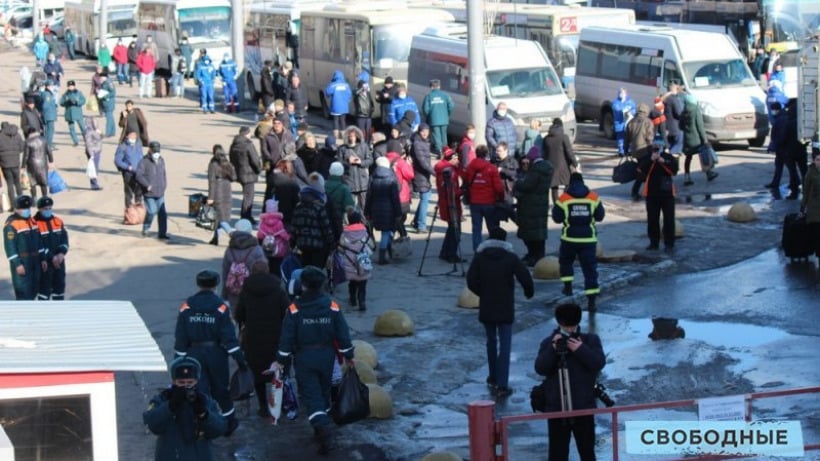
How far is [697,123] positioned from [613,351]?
10.7 meters

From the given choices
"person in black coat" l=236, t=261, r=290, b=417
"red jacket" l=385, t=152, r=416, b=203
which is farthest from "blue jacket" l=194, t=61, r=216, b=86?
"person in black coat" l=236, t=261, r=290, b=417

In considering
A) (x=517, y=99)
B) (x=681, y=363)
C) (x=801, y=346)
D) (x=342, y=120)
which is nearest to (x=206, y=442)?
(x=681, y=363)

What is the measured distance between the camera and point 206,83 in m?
38.8

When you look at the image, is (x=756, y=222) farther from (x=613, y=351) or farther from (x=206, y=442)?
(x=206, y=442)

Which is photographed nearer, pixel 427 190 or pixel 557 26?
pixel 427 190

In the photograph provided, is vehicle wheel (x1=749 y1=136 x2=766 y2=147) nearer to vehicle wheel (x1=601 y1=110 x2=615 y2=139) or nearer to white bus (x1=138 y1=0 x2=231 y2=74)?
vehicle wheel (x1=601 y1=110 x2=615 y2=139)

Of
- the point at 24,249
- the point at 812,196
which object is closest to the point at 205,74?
the point at 24,249

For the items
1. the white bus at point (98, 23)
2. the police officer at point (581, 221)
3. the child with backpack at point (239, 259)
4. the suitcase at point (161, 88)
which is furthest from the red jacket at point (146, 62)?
the child with backpack at point (239, 259)

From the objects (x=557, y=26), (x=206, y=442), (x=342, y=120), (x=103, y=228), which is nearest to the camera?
(x=206, y=442)

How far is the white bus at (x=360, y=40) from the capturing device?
3459 cm

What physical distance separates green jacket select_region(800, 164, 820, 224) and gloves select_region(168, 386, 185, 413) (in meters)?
10.7

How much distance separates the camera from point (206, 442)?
8.97 meters

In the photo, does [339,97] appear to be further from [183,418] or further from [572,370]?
[183,418]

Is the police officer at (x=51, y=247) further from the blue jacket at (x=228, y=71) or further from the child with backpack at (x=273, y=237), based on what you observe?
the blue jacket at (x=228, y=71)
